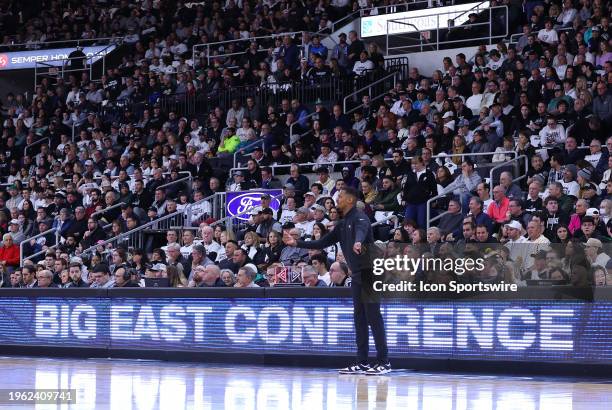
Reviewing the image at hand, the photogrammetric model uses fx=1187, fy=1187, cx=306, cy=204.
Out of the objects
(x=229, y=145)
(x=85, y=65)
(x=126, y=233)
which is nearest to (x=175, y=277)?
(x=126, y=233)

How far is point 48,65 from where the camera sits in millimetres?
34594

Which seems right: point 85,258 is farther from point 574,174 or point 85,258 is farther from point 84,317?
point 574,174

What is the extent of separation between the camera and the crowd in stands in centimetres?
1627

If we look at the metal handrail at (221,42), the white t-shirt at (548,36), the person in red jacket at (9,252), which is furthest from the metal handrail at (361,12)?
the person in red jacket at (9,252)

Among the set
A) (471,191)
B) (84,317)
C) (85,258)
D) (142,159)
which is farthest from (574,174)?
(142,159)

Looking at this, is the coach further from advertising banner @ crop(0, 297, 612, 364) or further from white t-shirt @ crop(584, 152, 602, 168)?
white t-shirt @ crop(584, 152, 602, 168)

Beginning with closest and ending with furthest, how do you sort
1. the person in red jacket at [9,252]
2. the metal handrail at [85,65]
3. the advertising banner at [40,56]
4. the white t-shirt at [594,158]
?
the white t-shirt at [594,158]
the person in red jacket at [9,252]
the metal handrail at [85,65]
the advertising banner at [40,56]

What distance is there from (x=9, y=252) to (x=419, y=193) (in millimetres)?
9397

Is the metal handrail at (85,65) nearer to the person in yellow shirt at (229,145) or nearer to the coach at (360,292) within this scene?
the person in yellow shirt at (229,145)

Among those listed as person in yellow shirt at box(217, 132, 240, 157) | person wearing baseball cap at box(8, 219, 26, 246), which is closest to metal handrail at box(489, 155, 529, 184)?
person in yellow shirt at box(217, 132, 240, 157)

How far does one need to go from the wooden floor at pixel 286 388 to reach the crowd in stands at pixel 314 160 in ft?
5.22

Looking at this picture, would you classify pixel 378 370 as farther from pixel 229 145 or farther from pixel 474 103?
pixel 229 145

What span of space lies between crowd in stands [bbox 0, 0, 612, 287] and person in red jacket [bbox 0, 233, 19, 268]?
0.07 metres

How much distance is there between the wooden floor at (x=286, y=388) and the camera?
32.8 feet
